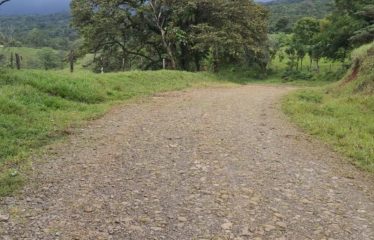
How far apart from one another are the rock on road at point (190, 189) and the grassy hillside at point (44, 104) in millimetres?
441

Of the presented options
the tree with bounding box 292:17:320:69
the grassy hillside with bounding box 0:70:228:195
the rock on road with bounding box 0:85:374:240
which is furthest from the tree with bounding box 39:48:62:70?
the rock on road with bounding box 0:85:374:240

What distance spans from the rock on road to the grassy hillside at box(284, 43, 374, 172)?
0.52m

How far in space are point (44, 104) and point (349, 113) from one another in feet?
27.6

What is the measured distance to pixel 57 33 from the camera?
120250 mm

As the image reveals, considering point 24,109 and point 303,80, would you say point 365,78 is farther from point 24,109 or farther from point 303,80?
point 303,80

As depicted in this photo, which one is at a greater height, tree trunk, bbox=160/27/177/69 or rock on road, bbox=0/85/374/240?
tree trunk, bbox=160/27/177/69

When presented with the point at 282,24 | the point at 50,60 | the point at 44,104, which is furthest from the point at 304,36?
the point at 50,60

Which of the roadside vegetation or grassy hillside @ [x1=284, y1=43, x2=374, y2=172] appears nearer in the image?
grassy hillside @ [x1=284, y1=43, x2=374, y2=172]

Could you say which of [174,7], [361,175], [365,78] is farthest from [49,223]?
[174,7]

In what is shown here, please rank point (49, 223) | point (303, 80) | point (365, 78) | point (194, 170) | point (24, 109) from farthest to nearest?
point (303, 80), point (365, 78), point (24, 109), point (194, 170), point (49, 223)

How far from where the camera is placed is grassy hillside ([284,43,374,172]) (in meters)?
9.20

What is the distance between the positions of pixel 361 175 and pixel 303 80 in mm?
26426

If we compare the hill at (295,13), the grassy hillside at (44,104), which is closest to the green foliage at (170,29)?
the grassy hillside at (44,104)

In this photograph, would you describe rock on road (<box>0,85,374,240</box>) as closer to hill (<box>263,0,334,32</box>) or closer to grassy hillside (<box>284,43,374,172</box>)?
grassy hillside (<box>284,43,374,172</box>)
